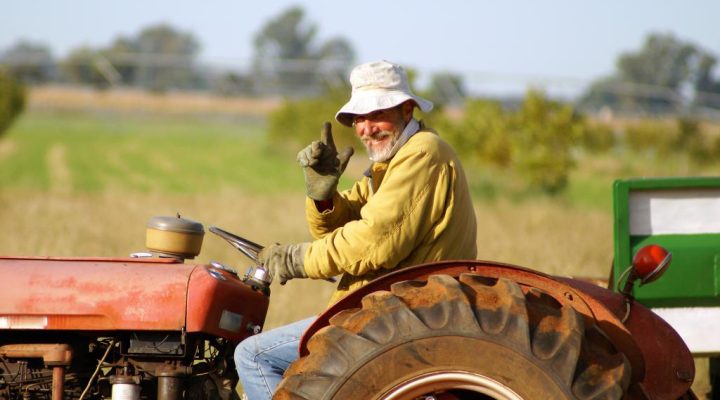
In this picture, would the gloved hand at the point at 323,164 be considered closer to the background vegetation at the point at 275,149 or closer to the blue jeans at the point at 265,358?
the blue jeans at the point at 265,358

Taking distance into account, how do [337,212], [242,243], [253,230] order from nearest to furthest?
[242,243]
[337,212]
[253,230]

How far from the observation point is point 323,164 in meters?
4.29

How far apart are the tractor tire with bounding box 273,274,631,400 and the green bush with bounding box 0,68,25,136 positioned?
143ft

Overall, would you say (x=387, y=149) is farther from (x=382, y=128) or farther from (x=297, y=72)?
(x=297, y=72)

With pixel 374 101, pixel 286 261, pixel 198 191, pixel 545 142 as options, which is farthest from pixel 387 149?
pixel 198 191

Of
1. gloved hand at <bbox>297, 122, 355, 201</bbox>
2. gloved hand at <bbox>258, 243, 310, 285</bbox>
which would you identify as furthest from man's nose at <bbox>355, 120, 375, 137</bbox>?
gloved hand at <bbox>258, 243, 310, 285</bbox>

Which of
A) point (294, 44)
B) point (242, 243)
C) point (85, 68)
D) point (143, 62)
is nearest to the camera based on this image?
point (242, 243)

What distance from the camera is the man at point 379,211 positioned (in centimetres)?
400

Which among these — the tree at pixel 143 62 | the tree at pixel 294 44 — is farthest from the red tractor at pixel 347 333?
the tree at pixel 294 44

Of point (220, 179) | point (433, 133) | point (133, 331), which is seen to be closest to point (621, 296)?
point (433, 133)

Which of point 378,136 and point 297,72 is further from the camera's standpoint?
point 297,72

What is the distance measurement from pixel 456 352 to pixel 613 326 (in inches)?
26.2

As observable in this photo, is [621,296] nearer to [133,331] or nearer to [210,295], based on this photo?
[210,295]

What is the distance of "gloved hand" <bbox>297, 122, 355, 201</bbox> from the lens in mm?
4197
